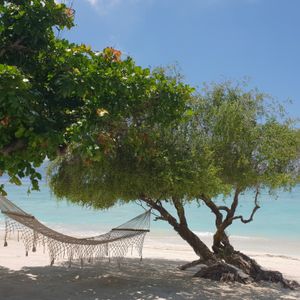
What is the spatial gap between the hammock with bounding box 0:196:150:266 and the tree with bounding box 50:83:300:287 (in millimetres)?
494

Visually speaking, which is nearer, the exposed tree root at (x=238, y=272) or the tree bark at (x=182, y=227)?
the exposed tree root at (x=238, y=272)

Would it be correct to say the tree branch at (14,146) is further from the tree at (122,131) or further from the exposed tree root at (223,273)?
the exposed tree root at (223,273)

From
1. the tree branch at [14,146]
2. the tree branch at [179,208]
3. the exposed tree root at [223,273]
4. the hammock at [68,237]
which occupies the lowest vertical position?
the exposed tree root at [223,273]

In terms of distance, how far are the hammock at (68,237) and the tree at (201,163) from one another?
0.49m

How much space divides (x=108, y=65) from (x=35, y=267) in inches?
183

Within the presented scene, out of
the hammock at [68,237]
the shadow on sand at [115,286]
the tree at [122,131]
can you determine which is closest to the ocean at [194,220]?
the shadow on sand at [115,286]

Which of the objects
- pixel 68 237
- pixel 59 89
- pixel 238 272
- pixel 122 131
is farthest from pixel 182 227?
pixel 59 89

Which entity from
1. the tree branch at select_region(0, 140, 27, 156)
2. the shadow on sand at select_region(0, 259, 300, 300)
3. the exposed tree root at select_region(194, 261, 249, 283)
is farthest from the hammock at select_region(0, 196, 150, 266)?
the tree branch at select_region(0, 140, 27, 156)

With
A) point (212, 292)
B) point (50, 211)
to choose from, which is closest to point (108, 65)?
point (212, 292)

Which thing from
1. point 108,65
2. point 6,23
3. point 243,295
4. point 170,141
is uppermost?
point 6,23

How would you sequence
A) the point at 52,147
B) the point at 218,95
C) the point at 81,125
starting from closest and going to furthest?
the point at 52,147 → the point at 81,125 → the point at 218,95

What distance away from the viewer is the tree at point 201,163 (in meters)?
6.11

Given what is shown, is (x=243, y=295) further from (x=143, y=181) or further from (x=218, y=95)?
(x=218, y=95)

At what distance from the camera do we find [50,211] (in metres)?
30.2
